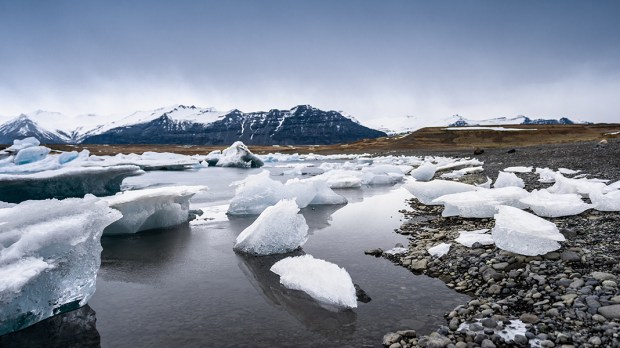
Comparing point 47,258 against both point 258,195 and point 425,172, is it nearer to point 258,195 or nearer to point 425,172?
point 258,195

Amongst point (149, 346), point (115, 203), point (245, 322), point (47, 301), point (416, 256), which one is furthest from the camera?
point (115, 203)

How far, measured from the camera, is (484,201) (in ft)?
24.6

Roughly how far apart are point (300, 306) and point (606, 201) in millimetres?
5987

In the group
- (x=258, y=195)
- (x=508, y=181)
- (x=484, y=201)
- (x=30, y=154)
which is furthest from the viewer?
(x=30, y=154)

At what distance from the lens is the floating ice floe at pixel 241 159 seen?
123 ft

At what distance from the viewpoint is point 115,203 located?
753 centimetres

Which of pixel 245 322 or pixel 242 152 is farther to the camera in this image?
pixel 242 152

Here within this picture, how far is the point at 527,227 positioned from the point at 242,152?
112 feet

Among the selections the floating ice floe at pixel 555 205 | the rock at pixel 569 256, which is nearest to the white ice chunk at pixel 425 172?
the floating ice floe at pixel 555 205

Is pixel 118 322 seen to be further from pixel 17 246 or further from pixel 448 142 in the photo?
pixel 448 142

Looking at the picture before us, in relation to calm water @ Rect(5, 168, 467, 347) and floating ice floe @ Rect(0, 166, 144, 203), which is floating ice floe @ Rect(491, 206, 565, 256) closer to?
calm water @ Rect(5, 168, 467, 347)

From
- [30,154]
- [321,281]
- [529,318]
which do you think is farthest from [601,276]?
[30,154]

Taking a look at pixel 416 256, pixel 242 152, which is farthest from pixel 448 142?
pixel 416 256

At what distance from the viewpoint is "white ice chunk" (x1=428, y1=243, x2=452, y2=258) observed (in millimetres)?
5773
